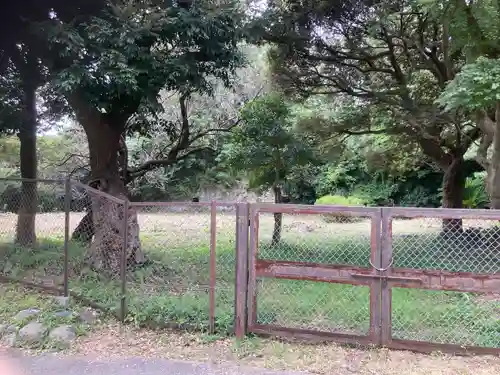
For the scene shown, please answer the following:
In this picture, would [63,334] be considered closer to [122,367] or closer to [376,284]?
[122,367]

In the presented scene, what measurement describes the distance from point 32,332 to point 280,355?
268 cm

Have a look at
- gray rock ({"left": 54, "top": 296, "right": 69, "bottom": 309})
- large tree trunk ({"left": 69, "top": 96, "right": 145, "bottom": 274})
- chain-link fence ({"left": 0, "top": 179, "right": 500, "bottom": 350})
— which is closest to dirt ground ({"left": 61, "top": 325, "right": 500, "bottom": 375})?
chain-link fence ({"left": 0, "top": 179, "right": 500, "bottom": 350})

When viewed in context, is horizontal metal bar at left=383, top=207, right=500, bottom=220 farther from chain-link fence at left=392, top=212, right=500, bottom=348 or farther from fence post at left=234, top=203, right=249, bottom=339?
fence post at left=234, top=203, right=249, bottom=339

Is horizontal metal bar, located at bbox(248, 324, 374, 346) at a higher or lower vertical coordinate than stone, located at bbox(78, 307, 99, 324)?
higher

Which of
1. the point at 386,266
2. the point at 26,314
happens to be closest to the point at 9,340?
the point at 26,314

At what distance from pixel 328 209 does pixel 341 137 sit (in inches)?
383

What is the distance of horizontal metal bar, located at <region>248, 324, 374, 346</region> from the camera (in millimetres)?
4336

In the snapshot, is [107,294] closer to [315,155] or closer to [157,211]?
[157,211]

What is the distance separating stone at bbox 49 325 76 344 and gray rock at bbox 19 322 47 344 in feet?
0.36

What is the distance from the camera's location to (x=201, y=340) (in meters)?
4.64

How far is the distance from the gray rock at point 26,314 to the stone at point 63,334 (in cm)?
51

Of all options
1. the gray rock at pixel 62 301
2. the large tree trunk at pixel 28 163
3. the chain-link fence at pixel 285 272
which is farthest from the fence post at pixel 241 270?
the large tree trunk at pixel 28 163

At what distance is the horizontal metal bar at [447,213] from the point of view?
402cm

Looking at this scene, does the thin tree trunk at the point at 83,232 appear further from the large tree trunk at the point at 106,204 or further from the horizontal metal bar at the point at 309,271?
the horizontal metal bar at the point at 309,271
